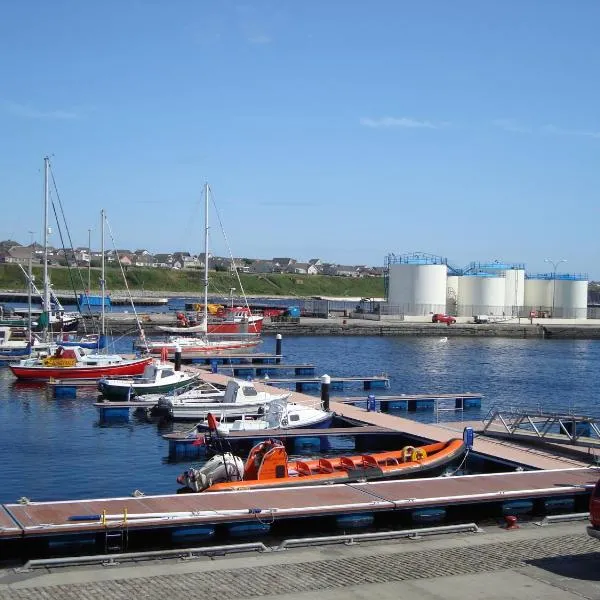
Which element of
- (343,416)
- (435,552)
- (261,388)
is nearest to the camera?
(435,552)

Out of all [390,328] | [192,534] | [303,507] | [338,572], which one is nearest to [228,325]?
[390,328]

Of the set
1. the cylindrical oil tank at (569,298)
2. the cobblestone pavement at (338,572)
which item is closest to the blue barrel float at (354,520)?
the cobblestone pavement at (338,572)

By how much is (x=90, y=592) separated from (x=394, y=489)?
9.67m

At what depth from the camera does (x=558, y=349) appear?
95.4 meters

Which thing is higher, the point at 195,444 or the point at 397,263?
the point at 397,263

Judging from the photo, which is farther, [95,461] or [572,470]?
[95,461]

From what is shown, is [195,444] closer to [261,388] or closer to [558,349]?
[261,388]

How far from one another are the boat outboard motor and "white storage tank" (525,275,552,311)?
10433 centimetres

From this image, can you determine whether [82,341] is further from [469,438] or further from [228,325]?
[469,438]

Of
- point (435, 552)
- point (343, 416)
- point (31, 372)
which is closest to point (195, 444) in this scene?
point (343, 416)

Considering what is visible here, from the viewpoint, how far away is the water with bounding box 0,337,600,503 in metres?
30.4

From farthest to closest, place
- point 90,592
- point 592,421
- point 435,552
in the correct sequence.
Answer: point 592,421 < point 435,552 < point 90,592

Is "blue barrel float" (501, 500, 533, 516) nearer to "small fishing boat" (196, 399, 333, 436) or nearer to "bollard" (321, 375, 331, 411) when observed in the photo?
"small fishing boat" (196, 399, 333, 436)

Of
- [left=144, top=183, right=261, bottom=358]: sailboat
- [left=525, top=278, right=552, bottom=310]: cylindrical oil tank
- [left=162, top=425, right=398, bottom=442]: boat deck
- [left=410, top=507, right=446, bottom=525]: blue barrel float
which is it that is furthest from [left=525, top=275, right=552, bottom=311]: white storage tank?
[left=410, top=507, right=446, bottom=525]: blue barrel float
